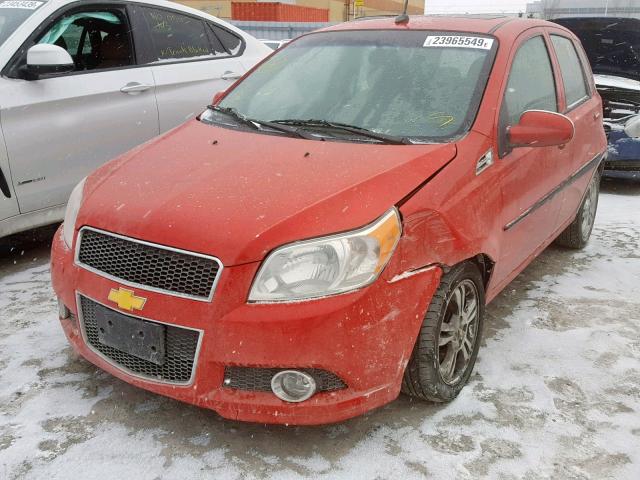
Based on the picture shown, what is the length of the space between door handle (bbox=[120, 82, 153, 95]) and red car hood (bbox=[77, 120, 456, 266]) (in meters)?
1.64

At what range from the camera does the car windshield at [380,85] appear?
290cm

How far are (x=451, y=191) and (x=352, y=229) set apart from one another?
550mm

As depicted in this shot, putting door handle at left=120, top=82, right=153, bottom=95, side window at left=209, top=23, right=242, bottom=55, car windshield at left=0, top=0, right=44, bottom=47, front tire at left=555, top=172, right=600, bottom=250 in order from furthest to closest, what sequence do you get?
side window at left=209, top=23, right=242, bottom=55
front tire at left=555, top=172, right=600, bottom=250
door handle at left=120, top=82, right=153, bottom=95
car windshield at left=0, top=0, right=44, bottom=47

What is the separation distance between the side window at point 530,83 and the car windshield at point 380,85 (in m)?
0.19

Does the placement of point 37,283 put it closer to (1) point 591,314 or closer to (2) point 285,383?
(2) point 285,383

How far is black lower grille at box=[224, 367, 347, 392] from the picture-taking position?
7.31ft

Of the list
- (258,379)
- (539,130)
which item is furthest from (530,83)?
(258,379)

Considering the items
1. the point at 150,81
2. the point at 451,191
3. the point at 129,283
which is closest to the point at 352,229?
the point at 451,191

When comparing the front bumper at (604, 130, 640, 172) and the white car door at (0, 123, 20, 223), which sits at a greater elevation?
the white car door at (0, 123, 20, 223)

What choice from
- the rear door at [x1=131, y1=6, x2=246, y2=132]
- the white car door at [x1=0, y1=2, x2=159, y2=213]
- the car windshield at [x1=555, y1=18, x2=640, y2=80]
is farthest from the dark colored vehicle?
the white car door at [x1=0, y1=2, x2=159, y2=213]

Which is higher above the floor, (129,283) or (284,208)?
(284,208)

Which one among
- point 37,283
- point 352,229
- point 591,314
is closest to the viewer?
point 352,229

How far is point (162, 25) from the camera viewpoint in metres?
4.80

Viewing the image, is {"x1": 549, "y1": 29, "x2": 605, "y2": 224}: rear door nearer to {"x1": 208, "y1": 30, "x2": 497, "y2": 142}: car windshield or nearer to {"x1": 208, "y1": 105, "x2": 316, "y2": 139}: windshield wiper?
{"x1": 208, "y1": 30, "x2": 497, "y2": 142}: car windshield
